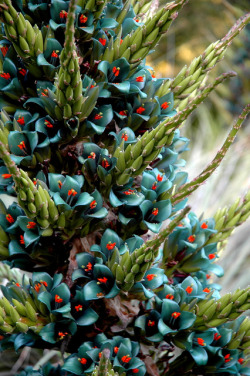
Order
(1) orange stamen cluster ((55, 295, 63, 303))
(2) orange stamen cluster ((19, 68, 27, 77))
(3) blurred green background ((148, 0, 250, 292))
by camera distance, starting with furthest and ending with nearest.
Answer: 1. (3) blurred green background ((148, 0, 250, 292))
2. (2) orange stamen cluster ((19, 68, 27, 77))
3. (1) orange stamen cluster ((55, 295, 63, 303))

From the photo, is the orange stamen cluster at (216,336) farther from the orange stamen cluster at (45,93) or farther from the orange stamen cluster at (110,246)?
the orange stamen cluster at (45,93)

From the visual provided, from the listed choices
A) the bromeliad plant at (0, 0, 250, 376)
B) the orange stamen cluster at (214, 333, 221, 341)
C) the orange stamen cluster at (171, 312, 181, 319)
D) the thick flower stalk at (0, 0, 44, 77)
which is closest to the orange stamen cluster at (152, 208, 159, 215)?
the bromeliad plant at (0, 0, 250, 376)

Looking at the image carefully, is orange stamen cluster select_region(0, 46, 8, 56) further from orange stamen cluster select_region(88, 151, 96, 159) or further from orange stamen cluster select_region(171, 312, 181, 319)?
orange stamen cluster select_region(171, 312, 181, 319)

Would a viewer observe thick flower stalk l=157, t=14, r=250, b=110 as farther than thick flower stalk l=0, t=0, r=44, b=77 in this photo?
Yes

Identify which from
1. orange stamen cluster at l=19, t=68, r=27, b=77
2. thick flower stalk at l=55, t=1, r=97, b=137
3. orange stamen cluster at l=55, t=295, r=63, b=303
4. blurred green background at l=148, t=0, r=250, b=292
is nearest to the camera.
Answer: thick flower stalk at l=55, t=1, r=97, b=137

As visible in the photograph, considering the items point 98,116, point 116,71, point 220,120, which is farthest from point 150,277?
point 220,120

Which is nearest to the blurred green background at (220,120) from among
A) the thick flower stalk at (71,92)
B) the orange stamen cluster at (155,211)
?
the orange stamen cluster at (155,211)
